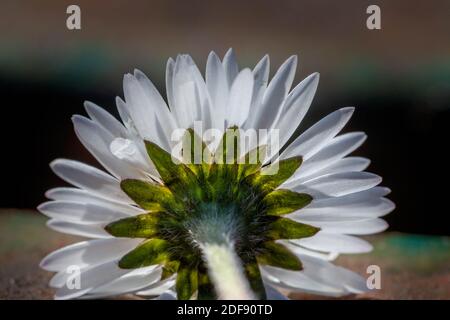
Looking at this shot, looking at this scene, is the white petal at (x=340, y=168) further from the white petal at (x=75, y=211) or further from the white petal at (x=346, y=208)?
the white petal at (x=75, y=211)

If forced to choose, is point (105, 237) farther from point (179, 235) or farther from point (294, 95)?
point (294, 95)

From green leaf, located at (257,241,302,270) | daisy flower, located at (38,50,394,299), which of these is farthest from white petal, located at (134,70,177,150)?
green leaf, located at (257,241,302,270)

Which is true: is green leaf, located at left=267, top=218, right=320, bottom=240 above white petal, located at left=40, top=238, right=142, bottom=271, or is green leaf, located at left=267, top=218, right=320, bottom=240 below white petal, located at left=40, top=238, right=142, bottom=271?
above

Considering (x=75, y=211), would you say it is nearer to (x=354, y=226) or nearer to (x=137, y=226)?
(x=137, y=226)

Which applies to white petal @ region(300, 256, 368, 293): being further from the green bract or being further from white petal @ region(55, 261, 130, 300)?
white petal @ region(55, 261, 130, 300)

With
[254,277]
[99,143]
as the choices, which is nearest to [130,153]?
[99,143]

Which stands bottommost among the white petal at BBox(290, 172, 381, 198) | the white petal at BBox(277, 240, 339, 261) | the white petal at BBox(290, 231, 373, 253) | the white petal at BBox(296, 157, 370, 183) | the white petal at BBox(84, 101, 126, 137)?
the white petal at BBox(277, 240, 339, 261)
